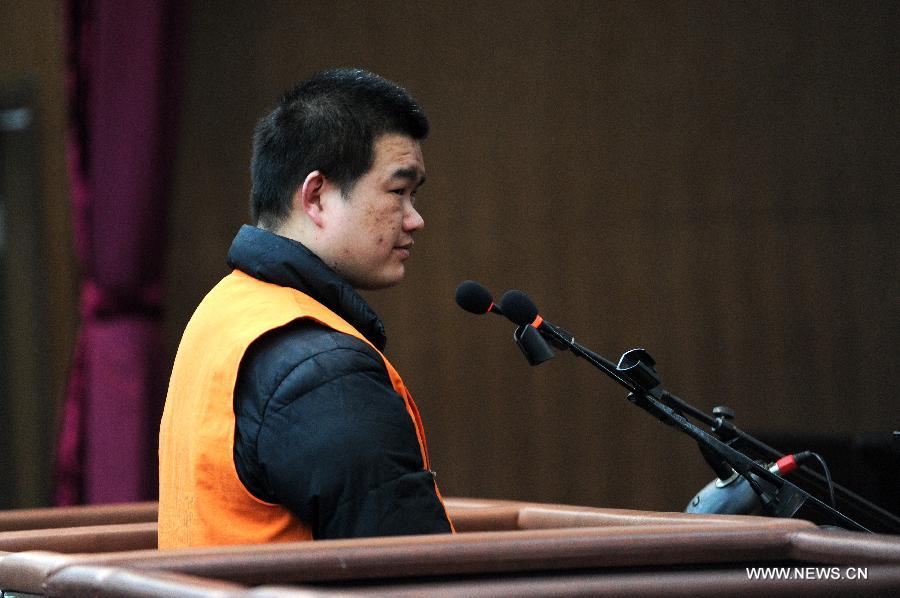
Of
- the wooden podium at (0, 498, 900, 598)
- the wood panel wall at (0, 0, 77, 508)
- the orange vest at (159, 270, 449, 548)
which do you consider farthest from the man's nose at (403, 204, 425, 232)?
the wood panel wall at (0, 0, 77, 508)

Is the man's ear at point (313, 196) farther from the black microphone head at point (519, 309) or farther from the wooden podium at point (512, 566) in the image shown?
the wooden podium at point (512, 566)

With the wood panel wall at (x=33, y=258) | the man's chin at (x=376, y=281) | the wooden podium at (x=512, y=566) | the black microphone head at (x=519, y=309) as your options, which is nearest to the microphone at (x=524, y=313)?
the black microphone head at (x=519, y=309)

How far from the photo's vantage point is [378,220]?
1.93m

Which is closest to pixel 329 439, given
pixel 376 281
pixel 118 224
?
pixel 376 281

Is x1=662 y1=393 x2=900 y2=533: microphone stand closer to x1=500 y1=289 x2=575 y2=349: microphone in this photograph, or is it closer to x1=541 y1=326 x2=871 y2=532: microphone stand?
x1=541 y1=326 x2=871 y2=532: microphone stand

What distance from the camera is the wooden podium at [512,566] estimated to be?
121 cm

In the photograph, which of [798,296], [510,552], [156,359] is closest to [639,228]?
[798,296]

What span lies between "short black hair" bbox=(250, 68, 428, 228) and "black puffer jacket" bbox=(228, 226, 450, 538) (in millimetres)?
322

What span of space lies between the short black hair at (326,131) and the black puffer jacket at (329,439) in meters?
0.32

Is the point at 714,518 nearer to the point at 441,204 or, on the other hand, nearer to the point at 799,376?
the point at 799,376

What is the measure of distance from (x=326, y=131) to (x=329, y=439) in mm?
563

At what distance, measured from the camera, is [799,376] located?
4.74m

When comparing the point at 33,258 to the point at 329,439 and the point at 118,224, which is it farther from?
the point at 329,439

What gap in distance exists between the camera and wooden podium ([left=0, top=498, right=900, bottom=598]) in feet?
3.97
